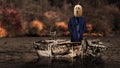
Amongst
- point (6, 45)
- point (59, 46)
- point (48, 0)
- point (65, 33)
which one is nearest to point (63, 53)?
point (59, 46)

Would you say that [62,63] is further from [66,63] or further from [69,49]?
[69,49]

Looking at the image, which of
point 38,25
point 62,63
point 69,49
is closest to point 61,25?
point 38,25

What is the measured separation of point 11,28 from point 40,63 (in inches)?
1231

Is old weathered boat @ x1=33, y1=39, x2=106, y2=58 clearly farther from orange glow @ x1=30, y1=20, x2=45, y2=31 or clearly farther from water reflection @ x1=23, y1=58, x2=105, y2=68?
orange glow @ x1=30, y1=20, x2=45, y2=31

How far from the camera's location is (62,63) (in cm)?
3638

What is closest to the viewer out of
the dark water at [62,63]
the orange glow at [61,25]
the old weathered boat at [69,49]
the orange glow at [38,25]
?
the dark water at [62,63]

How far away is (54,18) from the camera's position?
6906 centimetres

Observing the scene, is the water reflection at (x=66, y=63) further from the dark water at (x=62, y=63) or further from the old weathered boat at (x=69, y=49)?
the old weathered boat at (x=69, y=49)

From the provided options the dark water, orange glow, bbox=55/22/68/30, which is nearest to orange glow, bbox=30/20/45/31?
orange glow, bbox=55/22/68/30

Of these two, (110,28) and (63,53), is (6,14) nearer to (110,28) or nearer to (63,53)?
(110,28)

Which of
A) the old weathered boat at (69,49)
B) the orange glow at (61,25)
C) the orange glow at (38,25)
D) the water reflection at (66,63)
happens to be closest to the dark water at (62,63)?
the water reflection at (66,63)

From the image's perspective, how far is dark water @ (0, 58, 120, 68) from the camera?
34594 millimetres

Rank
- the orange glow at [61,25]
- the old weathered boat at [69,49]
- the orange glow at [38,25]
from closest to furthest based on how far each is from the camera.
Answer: the old weathered boat at [69,49], the orange glow at [38,25], the orange glow at [61,25]

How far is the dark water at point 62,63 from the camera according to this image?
113ft
